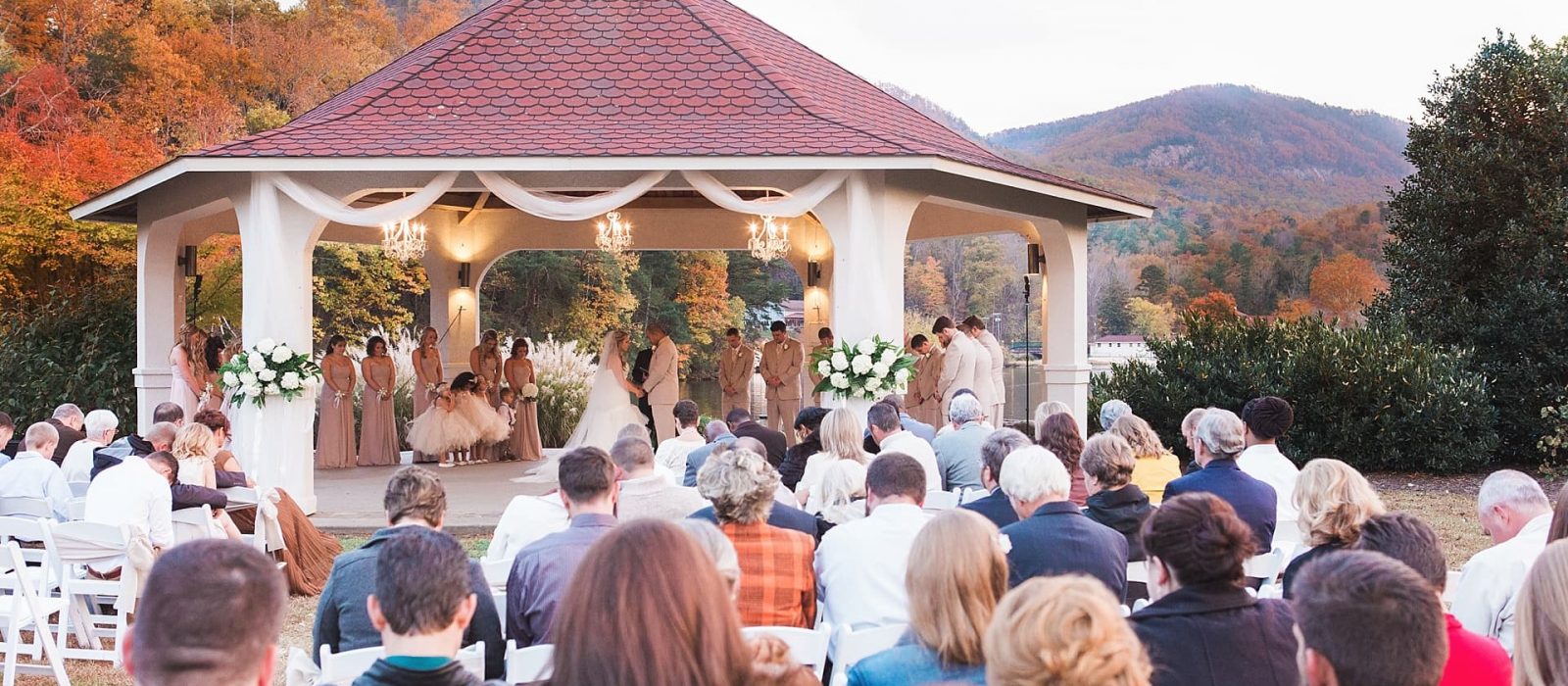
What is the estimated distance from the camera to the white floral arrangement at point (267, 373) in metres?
10.7

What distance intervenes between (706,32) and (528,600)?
976cm

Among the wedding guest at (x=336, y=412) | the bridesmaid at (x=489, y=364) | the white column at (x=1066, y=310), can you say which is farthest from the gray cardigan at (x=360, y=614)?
the bridesmaid at (x=489, y=364)

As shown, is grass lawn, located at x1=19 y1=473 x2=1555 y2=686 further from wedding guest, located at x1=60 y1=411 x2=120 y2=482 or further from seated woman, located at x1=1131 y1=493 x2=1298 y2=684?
seated woman, located at x1=1131 y1=493 x2=1298 y2=684

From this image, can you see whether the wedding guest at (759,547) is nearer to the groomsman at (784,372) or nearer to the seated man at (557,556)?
the seated man at (557,556)

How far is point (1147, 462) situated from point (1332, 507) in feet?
7.93

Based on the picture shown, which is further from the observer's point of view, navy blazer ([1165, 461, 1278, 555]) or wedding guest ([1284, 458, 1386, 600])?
navy blazer ([1165, 461, 1278, 555])

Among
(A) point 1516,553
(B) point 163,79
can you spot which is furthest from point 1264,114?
(A) point 1516,553

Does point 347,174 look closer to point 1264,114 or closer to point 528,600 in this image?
point 528,600

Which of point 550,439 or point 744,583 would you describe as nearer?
point 744,583

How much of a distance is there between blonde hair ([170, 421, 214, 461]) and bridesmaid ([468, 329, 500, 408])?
28.1 feet

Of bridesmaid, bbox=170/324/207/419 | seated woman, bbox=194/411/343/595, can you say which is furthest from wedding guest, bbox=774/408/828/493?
bridesmaid, bbox=170/324/207/419

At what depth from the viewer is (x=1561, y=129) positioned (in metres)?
16.5

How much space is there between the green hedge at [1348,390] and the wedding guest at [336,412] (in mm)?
9642

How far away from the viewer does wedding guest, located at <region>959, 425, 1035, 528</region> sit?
17.6ft
